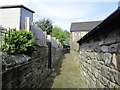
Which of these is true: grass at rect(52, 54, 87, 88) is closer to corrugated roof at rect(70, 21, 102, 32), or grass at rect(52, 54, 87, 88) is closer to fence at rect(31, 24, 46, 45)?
fence at rect(31, 24, 46, 45)

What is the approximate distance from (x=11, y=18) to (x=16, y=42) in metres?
2.57

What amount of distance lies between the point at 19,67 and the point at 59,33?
2437cm

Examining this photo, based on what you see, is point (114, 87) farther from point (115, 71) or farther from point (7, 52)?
point (7, 52)

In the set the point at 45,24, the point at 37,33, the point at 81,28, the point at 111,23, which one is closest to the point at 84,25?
the point at 81,28

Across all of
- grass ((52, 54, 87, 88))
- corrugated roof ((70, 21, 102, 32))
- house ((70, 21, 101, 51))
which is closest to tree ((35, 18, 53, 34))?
grass ((52, 54, 87, 88))

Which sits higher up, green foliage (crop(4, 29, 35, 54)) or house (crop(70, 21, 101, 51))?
house (crop(70, 21, 101, 51))

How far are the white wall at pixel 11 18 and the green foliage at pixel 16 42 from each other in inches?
63.7

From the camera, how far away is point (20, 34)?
2.74 metres

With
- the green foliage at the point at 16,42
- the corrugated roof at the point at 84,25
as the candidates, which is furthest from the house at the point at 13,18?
the corrugated roof at the point at 84,25

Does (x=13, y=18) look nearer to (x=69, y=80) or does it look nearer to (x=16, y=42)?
(x=16, y=42)

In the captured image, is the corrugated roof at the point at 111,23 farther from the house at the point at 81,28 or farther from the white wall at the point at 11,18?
the house at the point at 81,28

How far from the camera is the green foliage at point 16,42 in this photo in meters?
2.33

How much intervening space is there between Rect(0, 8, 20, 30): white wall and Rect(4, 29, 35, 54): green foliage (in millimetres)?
1617

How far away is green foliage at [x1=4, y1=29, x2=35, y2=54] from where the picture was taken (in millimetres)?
2332
